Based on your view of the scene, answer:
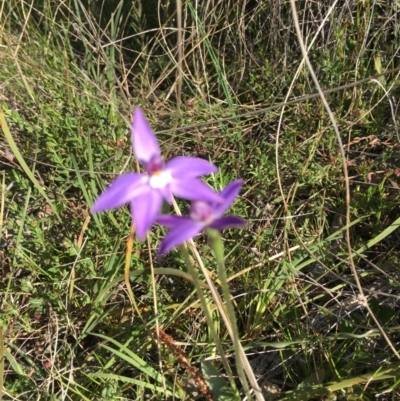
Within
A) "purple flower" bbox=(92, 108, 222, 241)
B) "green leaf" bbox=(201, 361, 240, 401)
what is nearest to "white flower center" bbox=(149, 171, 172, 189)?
"purple flower" bbox=(92, 108, 222, 241)

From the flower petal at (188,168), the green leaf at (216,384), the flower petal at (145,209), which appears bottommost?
the green leaf at (216,384)

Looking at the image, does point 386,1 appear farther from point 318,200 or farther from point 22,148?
point 22,148

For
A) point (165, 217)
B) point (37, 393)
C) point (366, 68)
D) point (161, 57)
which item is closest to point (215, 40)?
point (161, 57)

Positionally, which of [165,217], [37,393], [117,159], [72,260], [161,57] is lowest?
[37,393]

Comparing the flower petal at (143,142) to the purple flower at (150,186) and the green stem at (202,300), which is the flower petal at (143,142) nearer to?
the purple flower at (150,186)

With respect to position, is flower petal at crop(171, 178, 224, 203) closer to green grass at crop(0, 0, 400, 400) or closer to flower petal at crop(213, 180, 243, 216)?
flower petal at crop(213, 180, 243, 216)

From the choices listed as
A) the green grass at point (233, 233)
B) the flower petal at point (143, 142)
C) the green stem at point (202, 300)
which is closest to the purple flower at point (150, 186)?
the flower petal at point (143, 142)
